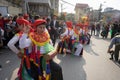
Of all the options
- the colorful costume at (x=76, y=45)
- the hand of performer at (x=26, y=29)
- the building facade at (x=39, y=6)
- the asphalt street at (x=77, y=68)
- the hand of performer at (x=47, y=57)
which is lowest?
the asphalt street at (x=77, y=68)

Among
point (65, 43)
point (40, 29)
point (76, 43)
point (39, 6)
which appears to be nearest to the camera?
point (40, 29)

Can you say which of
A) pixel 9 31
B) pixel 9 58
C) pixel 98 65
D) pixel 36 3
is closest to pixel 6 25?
pixel 9 31

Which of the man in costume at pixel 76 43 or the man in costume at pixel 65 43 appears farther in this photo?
the man in costume at pixel 65 43

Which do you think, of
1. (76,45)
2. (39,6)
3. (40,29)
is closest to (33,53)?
(40,29)

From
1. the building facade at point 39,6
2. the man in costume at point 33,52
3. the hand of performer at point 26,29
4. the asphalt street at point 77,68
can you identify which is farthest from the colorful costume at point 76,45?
the building facade at point 39,6

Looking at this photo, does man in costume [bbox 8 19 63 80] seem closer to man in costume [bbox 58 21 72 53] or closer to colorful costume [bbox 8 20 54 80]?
colorful costume [bbox 8 20 54 80]

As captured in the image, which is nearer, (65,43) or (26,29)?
(26,29)

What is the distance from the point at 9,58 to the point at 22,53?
471cm

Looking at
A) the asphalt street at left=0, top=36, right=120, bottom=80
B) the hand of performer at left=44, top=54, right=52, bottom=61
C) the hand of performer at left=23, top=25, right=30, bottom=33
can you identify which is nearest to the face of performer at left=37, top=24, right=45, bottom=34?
the hand of performer at left=23, top=25, right=30, bottom=33

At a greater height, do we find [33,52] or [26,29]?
[26,29]

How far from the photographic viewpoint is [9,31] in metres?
11.6

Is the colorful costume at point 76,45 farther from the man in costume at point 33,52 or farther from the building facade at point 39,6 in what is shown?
the building facade at point 39,6

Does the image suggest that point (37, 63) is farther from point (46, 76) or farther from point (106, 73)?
point (106, 73)

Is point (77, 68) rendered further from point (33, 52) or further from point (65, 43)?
point (33, 52)
